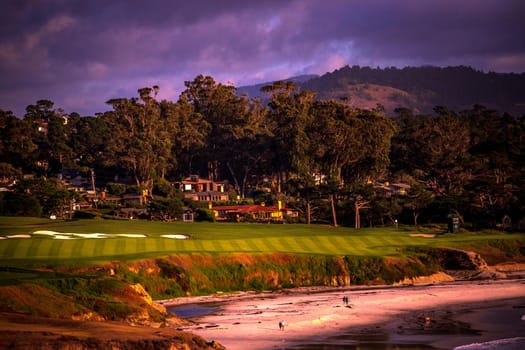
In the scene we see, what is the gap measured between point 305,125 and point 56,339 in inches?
4751

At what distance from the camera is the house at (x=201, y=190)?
154375 mm

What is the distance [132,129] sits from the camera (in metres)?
165

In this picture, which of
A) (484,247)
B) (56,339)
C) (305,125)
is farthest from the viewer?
(305,125)

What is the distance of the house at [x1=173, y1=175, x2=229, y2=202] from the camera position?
154 meters

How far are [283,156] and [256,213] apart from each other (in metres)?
29.8

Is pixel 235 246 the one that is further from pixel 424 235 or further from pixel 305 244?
pixel 424 235

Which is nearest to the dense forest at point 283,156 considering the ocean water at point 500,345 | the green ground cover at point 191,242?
the green ground cover at point 191,242

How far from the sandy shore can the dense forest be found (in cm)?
4147

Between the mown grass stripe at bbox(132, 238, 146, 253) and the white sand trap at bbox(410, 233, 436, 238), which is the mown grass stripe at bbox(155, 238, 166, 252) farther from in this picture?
the white sand trap at bbox(410, 233, 436, 238)

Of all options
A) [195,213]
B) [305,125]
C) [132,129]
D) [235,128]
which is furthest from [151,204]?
[235,128]

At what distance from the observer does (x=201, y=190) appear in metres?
160

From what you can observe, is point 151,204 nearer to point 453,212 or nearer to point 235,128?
point 453,212

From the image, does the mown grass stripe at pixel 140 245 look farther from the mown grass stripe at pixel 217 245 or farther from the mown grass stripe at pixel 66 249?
the mown grass stripe at pixel 217 245

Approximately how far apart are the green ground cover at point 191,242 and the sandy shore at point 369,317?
777 centimetres
